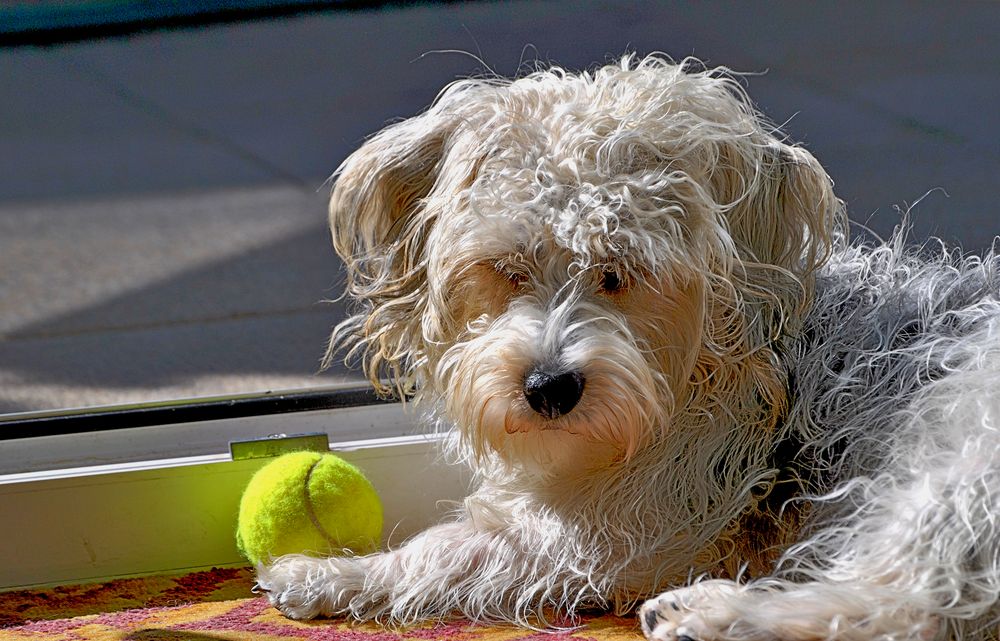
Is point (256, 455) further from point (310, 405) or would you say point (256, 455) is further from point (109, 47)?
point (109, 47)

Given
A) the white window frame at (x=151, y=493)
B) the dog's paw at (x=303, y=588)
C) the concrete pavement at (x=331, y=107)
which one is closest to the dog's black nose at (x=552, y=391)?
the dog's paw at (x=303, y=588)

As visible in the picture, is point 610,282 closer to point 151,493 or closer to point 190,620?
point 190,620

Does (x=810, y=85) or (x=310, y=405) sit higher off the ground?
(x=810, y=85)

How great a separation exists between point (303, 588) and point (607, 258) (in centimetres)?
65

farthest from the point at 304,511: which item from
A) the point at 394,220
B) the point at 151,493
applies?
the point at 394,220

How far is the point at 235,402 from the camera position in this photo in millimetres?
2248

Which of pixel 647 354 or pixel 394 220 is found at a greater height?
pixel 394 220

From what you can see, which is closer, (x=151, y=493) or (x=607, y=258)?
(x=607, y=258)

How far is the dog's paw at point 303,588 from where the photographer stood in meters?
1.69

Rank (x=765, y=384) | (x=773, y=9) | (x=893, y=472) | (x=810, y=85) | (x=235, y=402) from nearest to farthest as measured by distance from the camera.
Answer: (x=893, y=472)
(x=765, y=384)
(x=235, y=402)
(x=773, y=9)
(x=810, y=85)

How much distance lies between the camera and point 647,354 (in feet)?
5.20

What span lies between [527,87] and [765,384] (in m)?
0.53

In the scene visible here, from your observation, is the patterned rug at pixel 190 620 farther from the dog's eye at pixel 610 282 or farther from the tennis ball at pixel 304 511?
the dog's eye at pixel 610 282

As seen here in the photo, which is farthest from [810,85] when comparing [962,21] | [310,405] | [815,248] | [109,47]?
[109,47]
